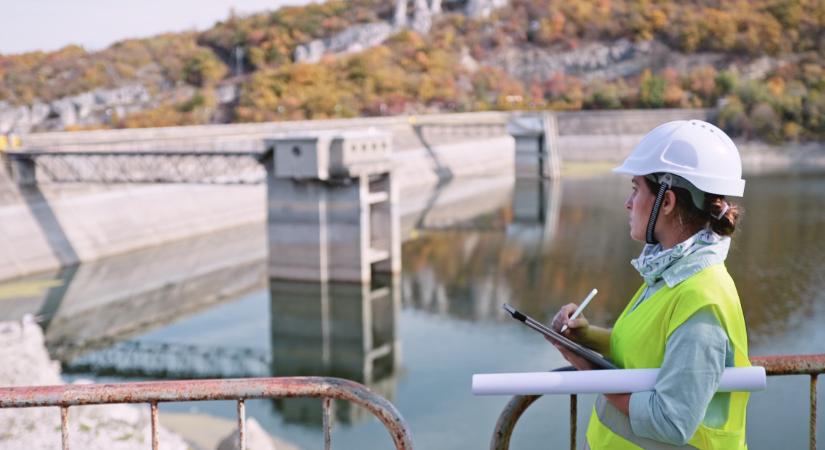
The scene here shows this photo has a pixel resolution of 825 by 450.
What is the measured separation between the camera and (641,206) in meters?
2.56

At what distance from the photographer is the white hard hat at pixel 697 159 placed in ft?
7.95

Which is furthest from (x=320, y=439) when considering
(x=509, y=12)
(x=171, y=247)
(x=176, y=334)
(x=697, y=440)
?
(x=509, y=12)

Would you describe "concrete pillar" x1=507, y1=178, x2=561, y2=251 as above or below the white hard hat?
below

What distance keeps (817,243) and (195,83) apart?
Result: 159ft

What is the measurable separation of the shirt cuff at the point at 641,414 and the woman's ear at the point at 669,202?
537 millimetres

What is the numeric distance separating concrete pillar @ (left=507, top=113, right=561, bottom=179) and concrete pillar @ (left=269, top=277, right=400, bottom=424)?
1176 inches

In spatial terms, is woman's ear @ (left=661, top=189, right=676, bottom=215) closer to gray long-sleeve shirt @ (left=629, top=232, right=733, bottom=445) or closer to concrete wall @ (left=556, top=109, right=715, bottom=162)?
gray long-sleeve shirt @ (left=629, top=232, right=733, bottom=445)

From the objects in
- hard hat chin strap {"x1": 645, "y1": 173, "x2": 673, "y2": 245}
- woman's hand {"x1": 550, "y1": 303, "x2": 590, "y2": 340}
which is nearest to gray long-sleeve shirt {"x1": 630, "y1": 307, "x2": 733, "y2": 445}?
hard hat chin strap {"x1": 645, "y1": 173, "x2": 673, "y2": 245}

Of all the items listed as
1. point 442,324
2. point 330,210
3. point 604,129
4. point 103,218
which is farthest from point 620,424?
point 604,129

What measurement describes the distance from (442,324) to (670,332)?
17.8 m

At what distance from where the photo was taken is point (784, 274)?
23.3 m

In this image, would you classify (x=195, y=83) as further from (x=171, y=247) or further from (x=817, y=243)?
(x=817, y=243)

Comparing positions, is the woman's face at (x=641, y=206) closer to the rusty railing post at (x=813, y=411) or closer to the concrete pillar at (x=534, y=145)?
the rusty railing post at (x=813, y=411)

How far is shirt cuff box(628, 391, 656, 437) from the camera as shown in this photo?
7.69 ft
